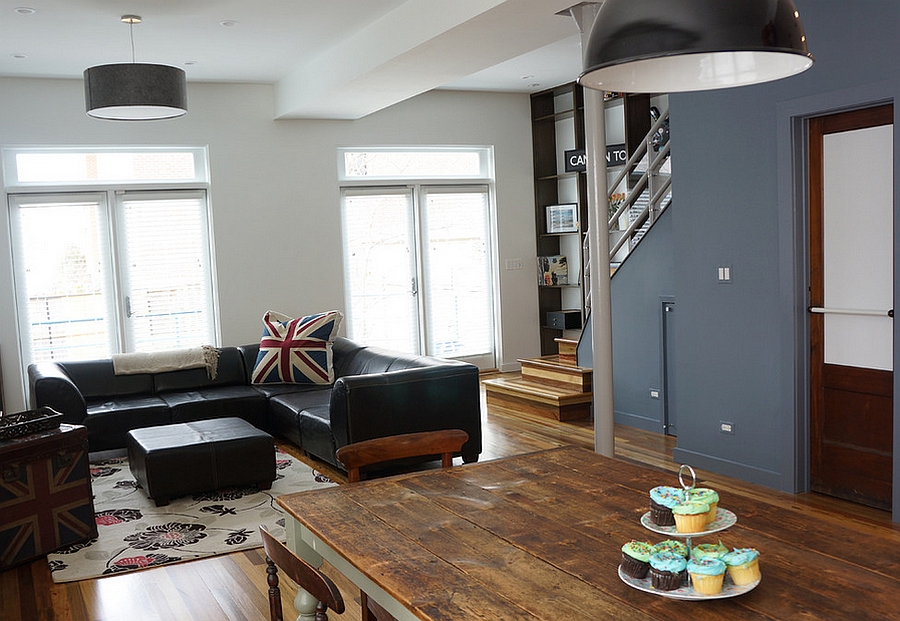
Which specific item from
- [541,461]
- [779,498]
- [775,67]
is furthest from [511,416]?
[775,67]

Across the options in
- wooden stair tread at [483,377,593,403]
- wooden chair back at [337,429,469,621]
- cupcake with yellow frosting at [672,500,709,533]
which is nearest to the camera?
cupcake with yellow frosting at [672,500,709,533]

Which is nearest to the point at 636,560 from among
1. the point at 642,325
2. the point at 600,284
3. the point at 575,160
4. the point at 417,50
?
the point at 600,284

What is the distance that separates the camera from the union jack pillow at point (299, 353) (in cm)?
687

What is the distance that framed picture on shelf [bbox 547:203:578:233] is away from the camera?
9125 millimetres

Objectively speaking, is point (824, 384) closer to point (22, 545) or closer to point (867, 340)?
point (867, 340)

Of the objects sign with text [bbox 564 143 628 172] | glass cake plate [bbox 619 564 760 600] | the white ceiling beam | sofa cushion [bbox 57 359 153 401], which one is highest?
the white ceiling beam

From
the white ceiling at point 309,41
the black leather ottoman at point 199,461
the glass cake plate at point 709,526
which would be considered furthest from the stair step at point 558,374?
the glass cake plate at point 709,526

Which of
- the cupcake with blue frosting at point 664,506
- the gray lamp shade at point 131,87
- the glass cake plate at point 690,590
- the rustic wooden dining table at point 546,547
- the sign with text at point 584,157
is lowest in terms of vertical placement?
the rustic wooden dining table at point 546,547

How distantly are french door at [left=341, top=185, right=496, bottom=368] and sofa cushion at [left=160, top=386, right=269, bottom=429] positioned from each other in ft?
7.68

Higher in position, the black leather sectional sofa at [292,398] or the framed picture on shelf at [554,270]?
the framed picture on shelf at [554,270]

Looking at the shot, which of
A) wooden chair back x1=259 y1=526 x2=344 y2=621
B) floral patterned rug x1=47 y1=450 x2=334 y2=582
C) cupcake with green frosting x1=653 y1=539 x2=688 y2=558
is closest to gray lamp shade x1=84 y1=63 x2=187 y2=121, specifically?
floral patterned rug x1=47 y1=450 x2=334 y2=582

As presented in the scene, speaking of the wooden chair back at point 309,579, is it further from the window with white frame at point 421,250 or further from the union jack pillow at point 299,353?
the window with white frame at point 421,250

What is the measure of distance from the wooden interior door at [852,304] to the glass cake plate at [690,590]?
289 cm

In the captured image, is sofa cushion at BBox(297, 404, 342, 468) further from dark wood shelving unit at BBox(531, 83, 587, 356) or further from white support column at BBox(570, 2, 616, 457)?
dark wood shelving unit at BBox(531, 83, 587, 356)
